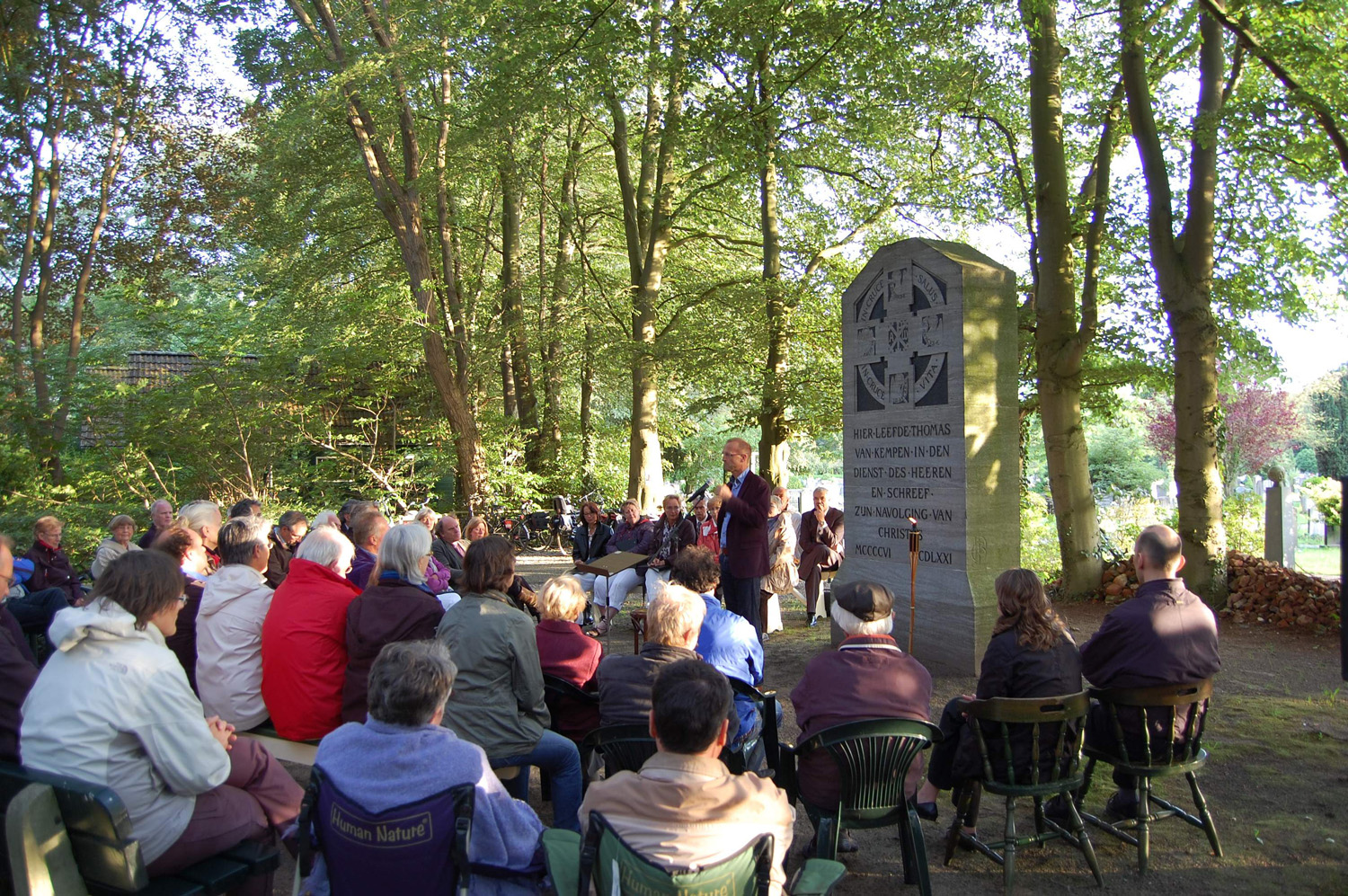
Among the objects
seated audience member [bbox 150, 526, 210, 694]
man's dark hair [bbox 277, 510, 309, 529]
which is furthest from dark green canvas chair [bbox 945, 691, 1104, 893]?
man's dark hair [bbox 277, 510, 309, 529]

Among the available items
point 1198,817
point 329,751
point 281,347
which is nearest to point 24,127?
point 281,347

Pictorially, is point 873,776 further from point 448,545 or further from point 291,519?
point 291,519

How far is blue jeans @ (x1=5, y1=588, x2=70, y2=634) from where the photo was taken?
20.6 feet

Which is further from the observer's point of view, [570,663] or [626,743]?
[570,663]

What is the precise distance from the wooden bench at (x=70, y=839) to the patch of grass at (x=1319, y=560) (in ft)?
48.0

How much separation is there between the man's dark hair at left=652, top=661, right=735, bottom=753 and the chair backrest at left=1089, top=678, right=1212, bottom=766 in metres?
2.16

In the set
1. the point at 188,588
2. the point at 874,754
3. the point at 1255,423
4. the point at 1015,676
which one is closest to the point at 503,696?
the point at 874,754

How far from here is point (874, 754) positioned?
3439 mm

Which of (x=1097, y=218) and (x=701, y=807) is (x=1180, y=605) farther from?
(x=1097, y=218)

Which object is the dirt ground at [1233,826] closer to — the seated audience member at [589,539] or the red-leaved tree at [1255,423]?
the seated audience member at [589,539]

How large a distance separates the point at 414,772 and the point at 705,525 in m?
6.91

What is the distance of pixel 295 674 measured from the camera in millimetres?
4176

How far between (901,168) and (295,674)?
14477mm

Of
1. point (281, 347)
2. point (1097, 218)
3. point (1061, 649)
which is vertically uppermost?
point (1097, 218)
